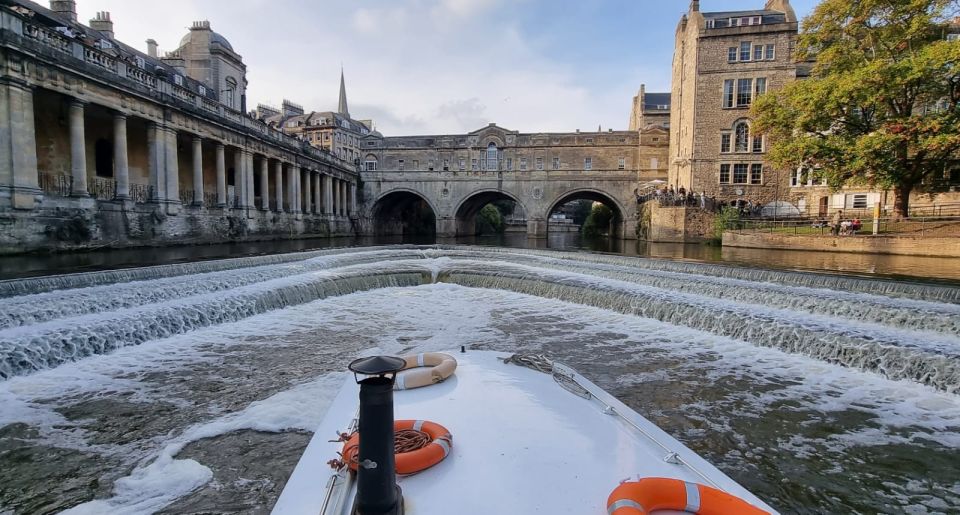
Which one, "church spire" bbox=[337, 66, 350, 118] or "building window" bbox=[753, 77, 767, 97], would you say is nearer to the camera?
"building window" bbox=[753, 77, 767, 97]

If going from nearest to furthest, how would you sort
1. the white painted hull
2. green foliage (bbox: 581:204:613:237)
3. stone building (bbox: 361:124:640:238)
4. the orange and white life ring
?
1. the white painted hull
2. the orange and white life ring
3. stone building (bbox: 361:124:640:238)
4. green foliage (bbox: 581:204:613:237)

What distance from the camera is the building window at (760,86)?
3322cm

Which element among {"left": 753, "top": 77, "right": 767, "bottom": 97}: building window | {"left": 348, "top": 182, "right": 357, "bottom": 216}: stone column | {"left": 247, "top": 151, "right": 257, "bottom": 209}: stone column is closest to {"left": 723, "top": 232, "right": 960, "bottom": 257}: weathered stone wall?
{"left": 753, "top": 77, "right": 767, "bottom": 97}: building window

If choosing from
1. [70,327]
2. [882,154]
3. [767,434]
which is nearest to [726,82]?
[882,154]

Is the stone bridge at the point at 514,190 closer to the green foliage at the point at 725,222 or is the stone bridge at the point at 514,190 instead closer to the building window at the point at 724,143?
the building window at the point at 724,143

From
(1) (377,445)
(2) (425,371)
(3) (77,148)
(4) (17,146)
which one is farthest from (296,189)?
(1) (377,445)

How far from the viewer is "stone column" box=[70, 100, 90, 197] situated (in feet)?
54.1

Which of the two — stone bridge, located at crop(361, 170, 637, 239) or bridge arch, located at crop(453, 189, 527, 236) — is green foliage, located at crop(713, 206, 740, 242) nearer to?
stone bridge, located at crop(361, 170, 637, 239)

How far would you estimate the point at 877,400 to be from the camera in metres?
5.07

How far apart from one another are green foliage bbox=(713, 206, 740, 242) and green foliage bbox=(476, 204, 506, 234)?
32.5 m

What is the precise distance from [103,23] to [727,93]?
41437 millimetres

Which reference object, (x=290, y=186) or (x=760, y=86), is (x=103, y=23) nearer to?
(x=290, y=186)

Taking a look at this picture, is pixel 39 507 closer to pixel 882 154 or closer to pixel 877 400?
pixel 877 400

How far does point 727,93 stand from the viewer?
1340 inches
